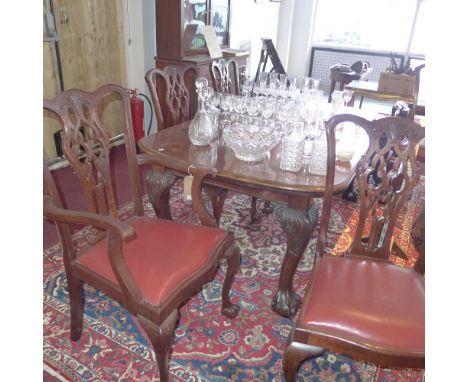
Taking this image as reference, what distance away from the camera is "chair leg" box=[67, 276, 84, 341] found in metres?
1.33

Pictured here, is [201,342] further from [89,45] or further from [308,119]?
[89,45]

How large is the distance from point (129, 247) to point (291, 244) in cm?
65

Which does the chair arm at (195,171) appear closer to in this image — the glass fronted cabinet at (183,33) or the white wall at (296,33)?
the glass fronted cabinet at (183,33)

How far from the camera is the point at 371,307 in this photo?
3.49 ft

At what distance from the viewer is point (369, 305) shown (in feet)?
3.51

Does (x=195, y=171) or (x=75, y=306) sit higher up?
(x=195, y=171)

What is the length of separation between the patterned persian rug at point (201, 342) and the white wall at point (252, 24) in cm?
351

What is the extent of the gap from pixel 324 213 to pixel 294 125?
0.42 metres

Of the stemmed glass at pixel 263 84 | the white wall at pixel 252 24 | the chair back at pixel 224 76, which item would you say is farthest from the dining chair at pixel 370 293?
the white wall at pixel 252 24

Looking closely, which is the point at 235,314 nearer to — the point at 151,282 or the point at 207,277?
the point at 207,277

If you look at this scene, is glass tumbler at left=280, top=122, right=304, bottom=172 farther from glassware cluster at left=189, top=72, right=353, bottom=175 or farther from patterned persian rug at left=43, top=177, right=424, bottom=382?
patterned persian rug at left=43, top=177, right=424, bottom=382

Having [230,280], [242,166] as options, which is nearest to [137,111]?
[242,166]

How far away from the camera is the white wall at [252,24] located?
14.6 ft
